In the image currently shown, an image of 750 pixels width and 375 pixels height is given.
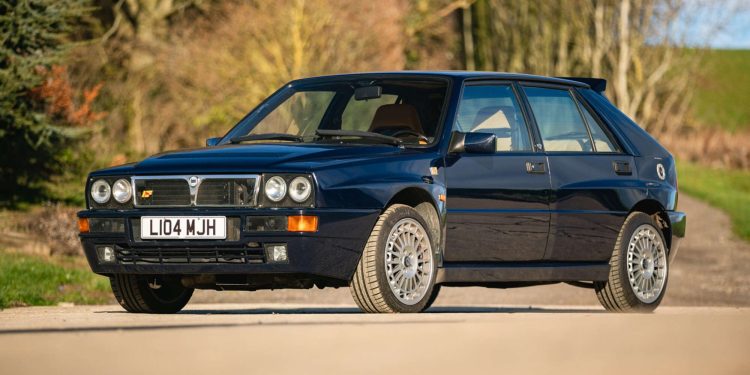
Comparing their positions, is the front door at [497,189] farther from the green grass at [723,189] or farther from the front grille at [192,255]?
the green grass at [723,189]

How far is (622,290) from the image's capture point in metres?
10.8

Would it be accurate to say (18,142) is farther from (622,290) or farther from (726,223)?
(726,223)

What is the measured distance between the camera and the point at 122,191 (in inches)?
361

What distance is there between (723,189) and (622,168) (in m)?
28.6

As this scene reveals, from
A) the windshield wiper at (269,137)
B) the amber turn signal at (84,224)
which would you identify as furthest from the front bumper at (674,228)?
the amber turn signal at (84,224)

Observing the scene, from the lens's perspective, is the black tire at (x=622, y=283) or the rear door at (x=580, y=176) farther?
the black tire at (x=622, y=283)

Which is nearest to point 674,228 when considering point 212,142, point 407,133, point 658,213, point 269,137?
point 658,213

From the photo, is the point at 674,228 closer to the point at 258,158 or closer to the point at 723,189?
the point at 258,158

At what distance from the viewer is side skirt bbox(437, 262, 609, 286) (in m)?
9.59

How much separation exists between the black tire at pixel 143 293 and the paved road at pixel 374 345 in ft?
3.24

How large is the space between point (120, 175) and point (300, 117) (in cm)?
163

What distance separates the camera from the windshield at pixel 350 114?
32.0ft

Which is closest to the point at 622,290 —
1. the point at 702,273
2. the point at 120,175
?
the point at 120,175

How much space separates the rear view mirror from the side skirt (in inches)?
51.3
